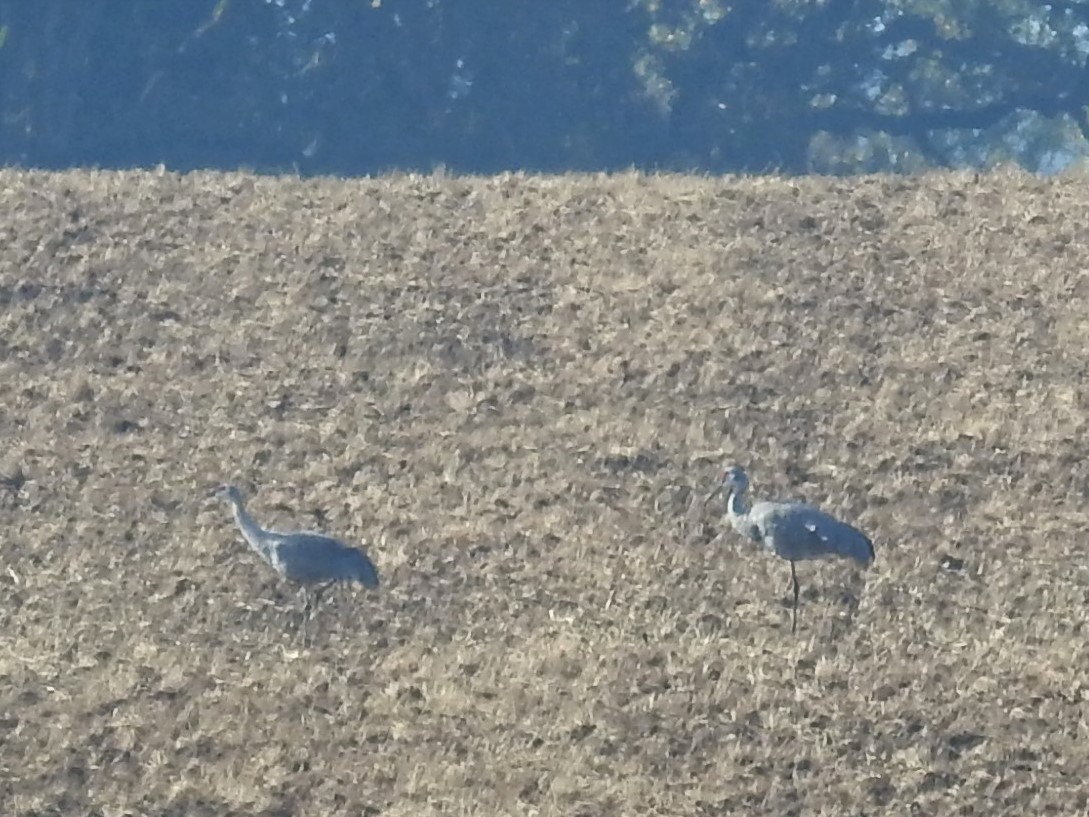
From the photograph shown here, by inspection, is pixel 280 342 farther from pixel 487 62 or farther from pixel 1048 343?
pixel 487 62

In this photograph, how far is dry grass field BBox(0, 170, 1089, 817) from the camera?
41.3 ft

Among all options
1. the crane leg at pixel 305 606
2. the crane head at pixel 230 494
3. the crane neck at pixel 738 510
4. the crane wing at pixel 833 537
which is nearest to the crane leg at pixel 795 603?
the crane wing at pixel 833 537

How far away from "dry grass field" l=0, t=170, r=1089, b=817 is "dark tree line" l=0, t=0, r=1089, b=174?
12825mm

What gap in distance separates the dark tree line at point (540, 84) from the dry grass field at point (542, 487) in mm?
12825

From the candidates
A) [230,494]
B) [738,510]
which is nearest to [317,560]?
[230,494]

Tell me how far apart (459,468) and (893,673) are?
4476mm

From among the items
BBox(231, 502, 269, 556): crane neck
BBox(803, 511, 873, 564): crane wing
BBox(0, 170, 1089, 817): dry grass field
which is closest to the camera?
BBox(0, 170, 1089, 817): dry grass field

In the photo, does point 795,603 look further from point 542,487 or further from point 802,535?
point 542,487

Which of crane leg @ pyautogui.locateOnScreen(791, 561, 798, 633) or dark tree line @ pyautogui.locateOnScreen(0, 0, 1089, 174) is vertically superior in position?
dark tree line @ pyautogui.locateOnScreen(0, 0, 1089, 174)

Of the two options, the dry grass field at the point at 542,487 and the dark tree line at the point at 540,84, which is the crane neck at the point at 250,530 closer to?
the dry grass field at the point at 542,487

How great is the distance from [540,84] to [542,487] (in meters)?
20.6

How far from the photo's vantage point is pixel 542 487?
16.5 metres

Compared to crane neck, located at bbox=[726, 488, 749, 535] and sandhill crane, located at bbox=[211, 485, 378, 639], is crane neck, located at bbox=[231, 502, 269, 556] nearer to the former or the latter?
sandhill crane, located at bbox=[211, 485, 378, 639]

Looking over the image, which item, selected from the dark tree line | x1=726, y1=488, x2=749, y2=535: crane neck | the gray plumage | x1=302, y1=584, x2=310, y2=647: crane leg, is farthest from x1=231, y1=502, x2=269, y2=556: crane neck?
the dark tree line
